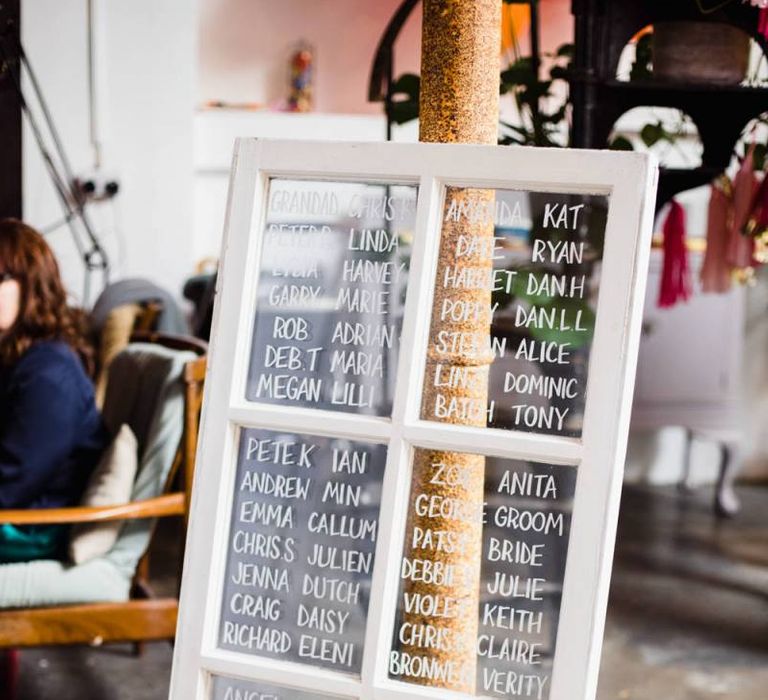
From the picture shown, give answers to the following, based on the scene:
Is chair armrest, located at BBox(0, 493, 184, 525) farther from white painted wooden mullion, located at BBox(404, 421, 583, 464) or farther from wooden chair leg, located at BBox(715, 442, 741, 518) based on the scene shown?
wooden chair leg, located at BBox(715, 442, 741, 518)

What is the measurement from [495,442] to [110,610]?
1226 mm

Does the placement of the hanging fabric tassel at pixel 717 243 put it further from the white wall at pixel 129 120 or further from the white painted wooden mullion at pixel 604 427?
the white wall at pixel 129 120

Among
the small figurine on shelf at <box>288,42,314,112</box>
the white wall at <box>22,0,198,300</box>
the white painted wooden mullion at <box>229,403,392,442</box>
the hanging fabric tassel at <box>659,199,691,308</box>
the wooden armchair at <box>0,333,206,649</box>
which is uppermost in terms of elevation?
the small figurine on shelf at <box>288,42,314,112</box>

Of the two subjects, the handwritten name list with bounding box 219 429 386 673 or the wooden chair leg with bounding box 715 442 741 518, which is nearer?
the handwritten name list with bounding box 219 429 386 673

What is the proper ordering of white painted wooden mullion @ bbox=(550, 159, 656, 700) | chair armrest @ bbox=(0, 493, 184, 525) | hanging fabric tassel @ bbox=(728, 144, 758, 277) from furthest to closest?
hanging fabric tassel @ bbox=(728, 144, 758, 277), chair armrest @ bbox=(0, 493, 184, 525), white painted wooden mullion @ bbox=(550, 159, 656, 700)

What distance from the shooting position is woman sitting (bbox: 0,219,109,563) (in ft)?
7.92

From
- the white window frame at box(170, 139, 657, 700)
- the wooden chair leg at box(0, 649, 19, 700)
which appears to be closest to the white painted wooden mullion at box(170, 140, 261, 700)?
the white window frame at box(170, 139, 657, 700)

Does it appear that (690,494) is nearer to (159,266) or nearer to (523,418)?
(159,266)

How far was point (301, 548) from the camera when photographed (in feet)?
5.32

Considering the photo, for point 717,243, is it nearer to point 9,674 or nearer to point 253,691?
point 253,691

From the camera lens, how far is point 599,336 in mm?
1441

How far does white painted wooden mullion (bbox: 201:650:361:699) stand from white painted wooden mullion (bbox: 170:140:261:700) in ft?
0.12

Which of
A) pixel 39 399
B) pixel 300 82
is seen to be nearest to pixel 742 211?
pixel 39 399

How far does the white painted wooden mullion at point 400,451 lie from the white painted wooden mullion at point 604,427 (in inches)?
9.4
